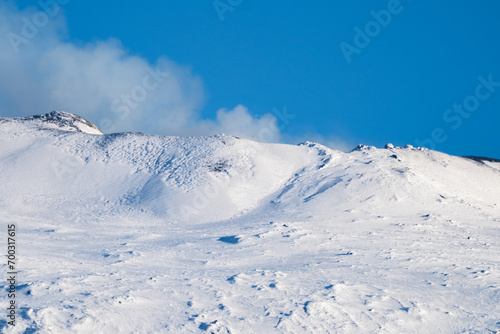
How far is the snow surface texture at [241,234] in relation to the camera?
10.6 meters

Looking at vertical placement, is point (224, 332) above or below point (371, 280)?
below

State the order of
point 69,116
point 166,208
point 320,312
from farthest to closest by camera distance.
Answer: point 69,116 → point 166,208 → point 320,312

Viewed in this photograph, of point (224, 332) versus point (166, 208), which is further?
point (166, 208)

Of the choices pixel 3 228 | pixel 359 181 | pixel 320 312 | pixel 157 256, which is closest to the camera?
pixel 320 312

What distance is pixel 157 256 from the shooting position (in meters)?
15.5

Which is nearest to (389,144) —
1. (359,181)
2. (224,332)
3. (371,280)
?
(359,181)

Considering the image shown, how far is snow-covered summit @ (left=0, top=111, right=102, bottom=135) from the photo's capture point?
1270 inches

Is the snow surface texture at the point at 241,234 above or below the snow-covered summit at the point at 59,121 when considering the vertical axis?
below

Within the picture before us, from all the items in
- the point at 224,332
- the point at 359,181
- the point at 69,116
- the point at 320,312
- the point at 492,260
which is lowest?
the point at 224,332

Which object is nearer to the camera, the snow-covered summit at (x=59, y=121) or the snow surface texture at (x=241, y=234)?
the snow surface texture at (x=241, y=234)

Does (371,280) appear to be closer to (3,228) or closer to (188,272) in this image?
(188,272)

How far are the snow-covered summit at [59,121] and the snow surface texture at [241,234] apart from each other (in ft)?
0.55

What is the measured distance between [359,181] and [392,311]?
46.2 feet

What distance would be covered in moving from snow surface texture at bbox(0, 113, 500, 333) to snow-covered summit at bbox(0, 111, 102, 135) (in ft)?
0.55
